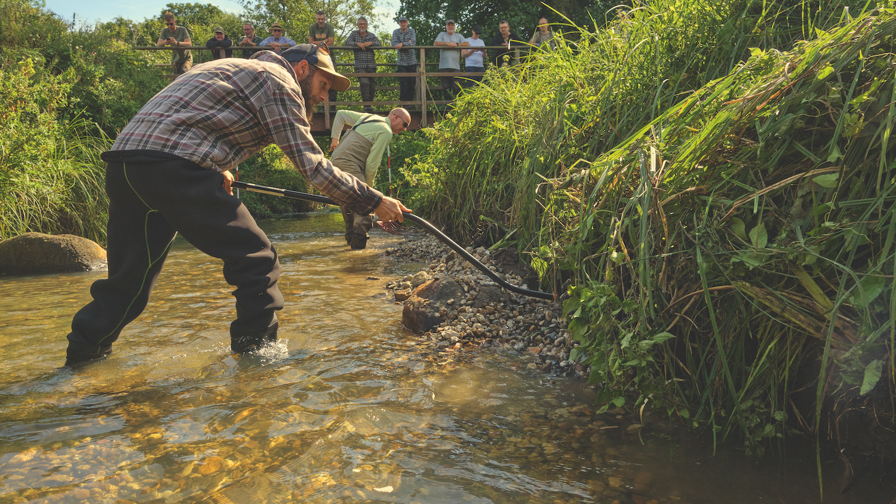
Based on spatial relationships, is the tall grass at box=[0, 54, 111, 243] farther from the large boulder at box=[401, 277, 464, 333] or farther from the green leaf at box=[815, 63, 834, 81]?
the green leaf at box=[815, 63, 834, 81]

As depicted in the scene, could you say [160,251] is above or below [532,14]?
below

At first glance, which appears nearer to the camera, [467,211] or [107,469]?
[107,469]

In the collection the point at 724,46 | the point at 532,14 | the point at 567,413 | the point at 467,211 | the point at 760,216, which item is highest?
the point at 532,14

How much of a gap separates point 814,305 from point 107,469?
109 inches

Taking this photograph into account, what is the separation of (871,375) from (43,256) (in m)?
7.95

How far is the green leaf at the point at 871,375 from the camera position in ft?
6.14

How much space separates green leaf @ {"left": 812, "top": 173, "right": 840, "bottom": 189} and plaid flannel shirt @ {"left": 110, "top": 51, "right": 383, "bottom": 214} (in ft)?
7.45

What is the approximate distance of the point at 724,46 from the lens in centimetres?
376

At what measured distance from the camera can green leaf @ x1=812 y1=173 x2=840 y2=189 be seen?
7.06 feet

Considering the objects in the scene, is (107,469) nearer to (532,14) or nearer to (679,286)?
(679,286)

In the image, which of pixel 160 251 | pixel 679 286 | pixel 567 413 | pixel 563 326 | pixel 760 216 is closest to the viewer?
pixel 760 216

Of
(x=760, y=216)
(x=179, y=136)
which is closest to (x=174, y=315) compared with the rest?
(x=179, y=136)

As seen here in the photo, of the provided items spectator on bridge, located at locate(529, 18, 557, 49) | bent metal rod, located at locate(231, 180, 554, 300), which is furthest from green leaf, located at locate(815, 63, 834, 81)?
spectator on bridge, located at locate(529, 18, 557, 49)

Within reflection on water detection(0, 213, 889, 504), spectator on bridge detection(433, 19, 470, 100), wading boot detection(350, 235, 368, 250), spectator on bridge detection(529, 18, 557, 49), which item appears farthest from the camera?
spectator on bridge detection(433, 19, 470, 100)
